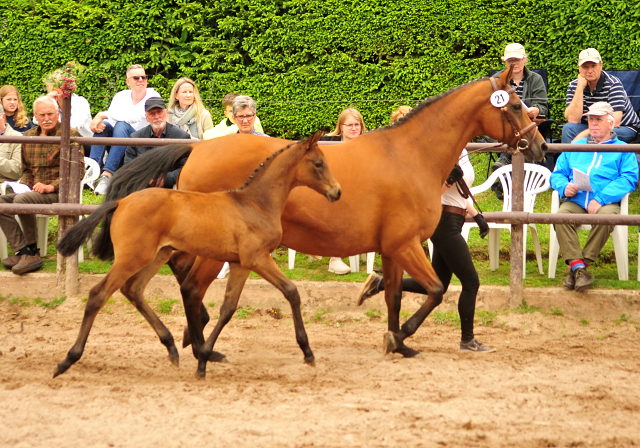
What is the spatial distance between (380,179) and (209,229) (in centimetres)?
133

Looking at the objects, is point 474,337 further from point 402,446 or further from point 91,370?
point 91,370

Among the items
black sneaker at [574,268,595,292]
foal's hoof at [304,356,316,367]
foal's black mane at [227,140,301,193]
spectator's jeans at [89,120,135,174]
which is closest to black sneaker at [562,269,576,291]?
black sneaker at [574,268,595,292]

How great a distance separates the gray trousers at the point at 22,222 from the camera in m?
7.50

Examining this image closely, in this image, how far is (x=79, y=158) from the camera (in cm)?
720

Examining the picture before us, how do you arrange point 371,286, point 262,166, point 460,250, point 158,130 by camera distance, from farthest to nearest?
point 158,130, point 371,286, point 460,250, point 262,166

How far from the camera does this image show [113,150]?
25.3 ft

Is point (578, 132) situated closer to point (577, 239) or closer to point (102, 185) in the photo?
point (577, 239)

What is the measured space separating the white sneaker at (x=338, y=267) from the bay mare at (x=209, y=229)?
2.45 meters

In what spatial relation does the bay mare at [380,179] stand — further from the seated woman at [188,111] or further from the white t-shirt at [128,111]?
the white t-shirt at [128,111]

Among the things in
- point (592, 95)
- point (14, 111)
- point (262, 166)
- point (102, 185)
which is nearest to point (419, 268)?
point (262, 166)

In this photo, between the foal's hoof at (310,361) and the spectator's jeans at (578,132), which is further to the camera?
the spectator's jeans at (578,132)

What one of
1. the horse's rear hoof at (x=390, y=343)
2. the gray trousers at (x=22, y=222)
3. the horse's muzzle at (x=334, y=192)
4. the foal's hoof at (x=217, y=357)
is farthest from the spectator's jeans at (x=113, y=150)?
the horse's rear hoof at (x=390, y=343)

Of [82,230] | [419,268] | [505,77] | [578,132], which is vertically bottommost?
[419,268]

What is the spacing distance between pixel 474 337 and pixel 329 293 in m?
1.54
